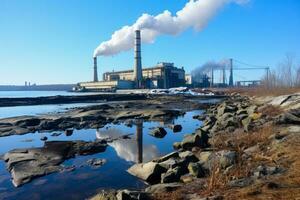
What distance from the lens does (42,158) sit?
13.9 meters

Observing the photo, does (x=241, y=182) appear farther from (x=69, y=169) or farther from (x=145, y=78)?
(x=145, y=78)

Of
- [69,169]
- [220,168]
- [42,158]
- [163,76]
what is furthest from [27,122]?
[163,76]

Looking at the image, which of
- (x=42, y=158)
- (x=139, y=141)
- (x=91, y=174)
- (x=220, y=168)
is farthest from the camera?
(x=139, y=141)

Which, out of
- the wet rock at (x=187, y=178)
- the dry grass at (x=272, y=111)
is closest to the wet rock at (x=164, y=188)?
the wet rock at (x=187, y=178)

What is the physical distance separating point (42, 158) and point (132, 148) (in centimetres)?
440

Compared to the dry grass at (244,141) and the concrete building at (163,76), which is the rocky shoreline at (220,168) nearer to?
the dry grass at (244,141)

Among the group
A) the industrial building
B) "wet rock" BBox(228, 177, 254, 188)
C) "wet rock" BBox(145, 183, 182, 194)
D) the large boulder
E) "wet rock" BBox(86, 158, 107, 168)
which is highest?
the industrial building

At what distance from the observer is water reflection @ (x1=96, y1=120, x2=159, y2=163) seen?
1415 cm

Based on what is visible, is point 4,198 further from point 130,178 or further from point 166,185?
point 166,185

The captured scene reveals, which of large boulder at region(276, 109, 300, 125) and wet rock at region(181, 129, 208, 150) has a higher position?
large boulder at region(276, 109, 300, 125)

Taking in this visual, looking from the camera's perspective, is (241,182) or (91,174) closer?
(241,182)

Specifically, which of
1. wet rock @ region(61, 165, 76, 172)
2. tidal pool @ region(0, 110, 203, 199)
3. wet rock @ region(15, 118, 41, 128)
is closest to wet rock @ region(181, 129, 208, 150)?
tidal pool @ region(0, 110, 203, 199)

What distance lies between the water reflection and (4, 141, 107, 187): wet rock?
3.25ft

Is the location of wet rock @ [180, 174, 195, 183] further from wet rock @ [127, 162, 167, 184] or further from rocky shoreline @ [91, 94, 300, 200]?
wet rock @ [127, 162, 167, 184]
